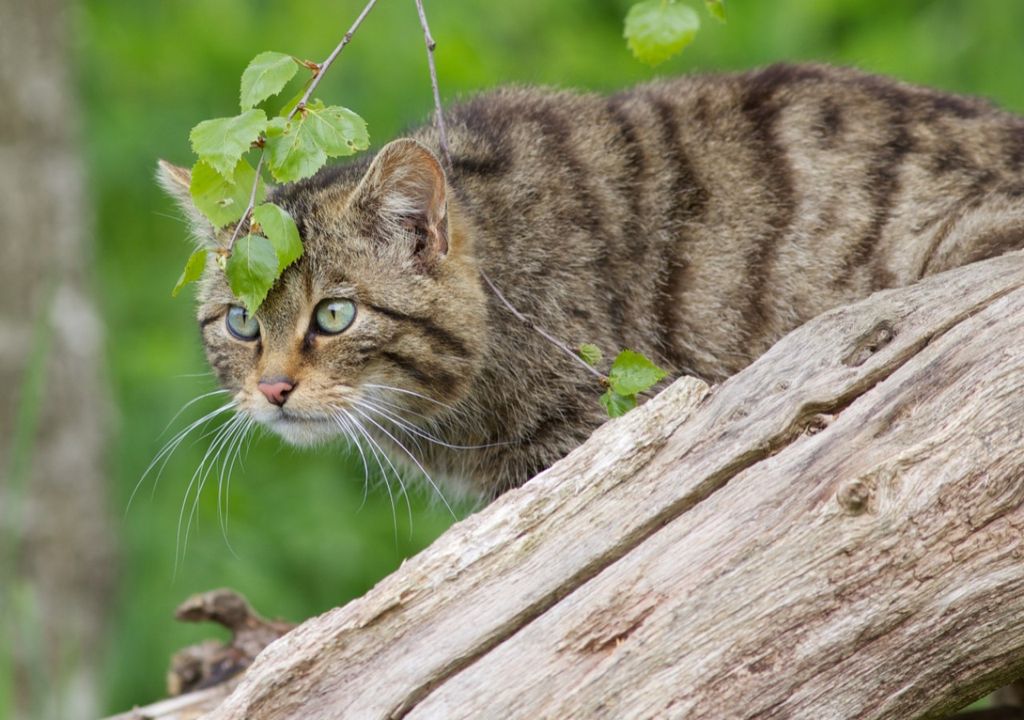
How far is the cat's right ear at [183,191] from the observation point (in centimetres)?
430

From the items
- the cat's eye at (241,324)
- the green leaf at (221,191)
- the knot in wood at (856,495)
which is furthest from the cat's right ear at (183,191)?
the knot in wood at (856,495)

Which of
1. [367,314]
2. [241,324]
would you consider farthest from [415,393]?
[241,324]

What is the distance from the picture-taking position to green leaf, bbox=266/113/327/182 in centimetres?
310

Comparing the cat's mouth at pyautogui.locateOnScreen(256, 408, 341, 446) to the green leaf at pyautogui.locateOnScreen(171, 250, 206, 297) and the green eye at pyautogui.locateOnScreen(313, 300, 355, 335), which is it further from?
the green leaf at pyautogui.locateOnScreen(171, 250, 206, 297)

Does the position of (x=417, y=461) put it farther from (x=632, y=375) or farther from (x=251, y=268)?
(x=251, y=268)

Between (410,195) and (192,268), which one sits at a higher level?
(410,195)

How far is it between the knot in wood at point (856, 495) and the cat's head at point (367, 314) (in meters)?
1.58

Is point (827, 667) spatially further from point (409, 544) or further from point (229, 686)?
point (409, 544)

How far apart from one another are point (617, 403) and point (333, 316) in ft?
3.19

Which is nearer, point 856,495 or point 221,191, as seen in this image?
point 856,495

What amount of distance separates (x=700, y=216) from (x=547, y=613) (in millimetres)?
1839

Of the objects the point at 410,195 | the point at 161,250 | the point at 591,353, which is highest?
the point at 161,250

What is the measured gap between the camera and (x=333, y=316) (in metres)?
4.04

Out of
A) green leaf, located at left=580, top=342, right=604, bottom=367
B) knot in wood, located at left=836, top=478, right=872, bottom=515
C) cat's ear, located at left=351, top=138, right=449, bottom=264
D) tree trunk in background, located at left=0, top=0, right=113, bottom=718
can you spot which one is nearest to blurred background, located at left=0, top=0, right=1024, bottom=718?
tree trunk in background, located at left=0, top=0, right=113, bottom=718
